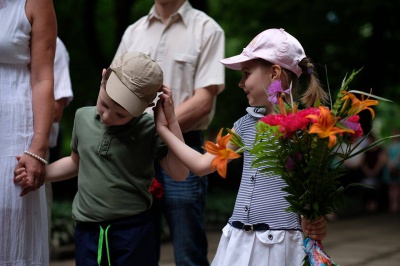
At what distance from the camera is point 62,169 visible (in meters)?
4.51

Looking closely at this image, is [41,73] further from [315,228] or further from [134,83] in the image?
[315,228]

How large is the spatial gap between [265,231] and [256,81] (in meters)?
0.72

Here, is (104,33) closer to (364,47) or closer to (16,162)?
(364,47)

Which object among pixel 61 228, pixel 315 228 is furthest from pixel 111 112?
pixel 61 228

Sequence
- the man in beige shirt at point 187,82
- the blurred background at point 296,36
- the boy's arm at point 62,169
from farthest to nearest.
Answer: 1. the blurred background at point 296,36
2. the man in beige shirt at point 187,82
3. the boy's arm at point 62,169

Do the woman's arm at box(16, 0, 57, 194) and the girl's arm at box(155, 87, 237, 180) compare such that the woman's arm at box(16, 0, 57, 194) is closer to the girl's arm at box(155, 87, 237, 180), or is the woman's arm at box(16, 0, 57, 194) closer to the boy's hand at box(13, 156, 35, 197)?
the boy's hand at box(13, 156, 35, 197)

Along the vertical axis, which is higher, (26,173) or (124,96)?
(124,96)

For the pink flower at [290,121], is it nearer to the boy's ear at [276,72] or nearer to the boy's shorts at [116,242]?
the boy's ear at [276,72]

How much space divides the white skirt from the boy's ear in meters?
0.73

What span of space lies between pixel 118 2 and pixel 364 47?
6.10 meters

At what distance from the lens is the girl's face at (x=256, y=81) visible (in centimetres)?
427

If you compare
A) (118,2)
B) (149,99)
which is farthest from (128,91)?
(118,2)

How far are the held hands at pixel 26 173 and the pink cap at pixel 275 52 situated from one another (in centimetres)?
106

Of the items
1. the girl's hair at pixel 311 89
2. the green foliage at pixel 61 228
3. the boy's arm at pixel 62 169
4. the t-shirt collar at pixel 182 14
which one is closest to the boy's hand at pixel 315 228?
the girl's hair at pixel 311 89
